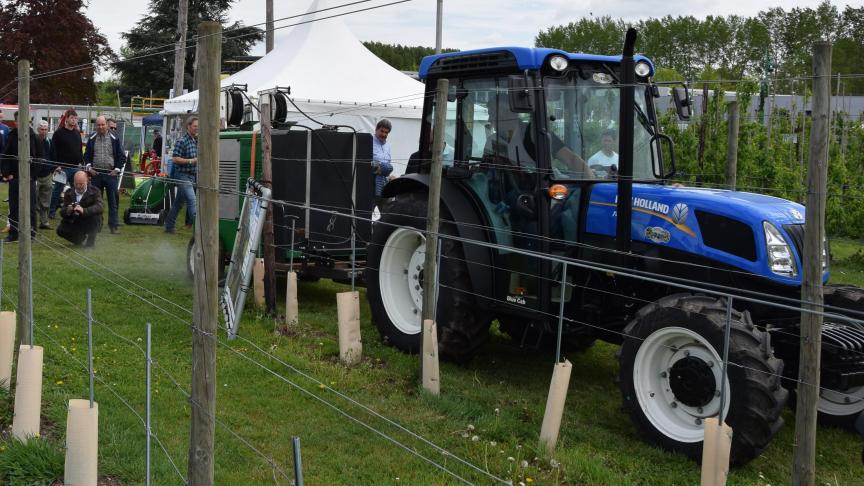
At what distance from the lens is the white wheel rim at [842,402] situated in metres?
6.56

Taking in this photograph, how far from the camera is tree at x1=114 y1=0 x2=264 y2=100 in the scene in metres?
48.8

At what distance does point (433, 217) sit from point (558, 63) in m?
1.40

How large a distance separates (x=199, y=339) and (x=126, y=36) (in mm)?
50468

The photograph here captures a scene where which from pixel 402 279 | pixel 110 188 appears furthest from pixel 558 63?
pixel 110 188

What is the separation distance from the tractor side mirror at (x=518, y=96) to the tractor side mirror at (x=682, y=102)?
1184 millimetres

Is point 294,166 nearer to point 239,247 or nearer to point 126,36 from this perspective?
point 239,247

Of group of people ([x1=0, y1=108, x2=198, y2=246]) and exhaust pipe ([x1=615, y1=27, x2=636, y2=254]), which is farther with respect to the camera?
group of people ([x1=0, y1=108, x2=198, y2=246])

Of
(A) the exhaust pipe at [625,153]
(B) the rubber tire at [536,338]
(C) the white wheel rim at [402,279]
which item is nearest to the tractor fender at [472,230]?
(B) the rubber tire at [536,338]

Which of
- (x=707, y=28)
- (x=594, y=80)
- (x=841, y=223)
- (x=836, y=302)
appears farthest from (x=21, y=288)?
(x=707, y=28)

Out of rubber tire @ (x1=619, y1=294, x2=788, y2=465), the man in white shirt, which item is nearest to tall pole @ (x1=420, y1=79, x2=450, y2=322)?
the man in white shirt

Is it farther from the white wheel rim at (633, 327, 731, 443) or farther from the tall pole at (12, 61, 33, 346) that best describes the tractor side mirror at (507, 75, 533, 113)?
the tall pole at (12, 61, 33, 346)

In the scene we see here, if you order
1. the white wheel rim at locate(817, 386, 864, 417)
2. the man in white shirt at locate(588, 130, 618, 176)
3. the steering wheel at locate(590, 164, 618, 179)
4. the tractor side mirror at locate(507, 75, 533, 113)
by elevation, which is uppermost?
the tractor side mirror at locate(507, 75, 533, 113)

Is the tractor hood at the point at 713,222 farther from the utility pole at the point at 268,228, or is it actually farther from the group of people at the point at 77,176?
the group of people at the point at 77,176

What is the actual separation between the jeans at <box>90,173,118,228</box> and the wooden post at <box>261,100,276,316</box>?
5.97m
